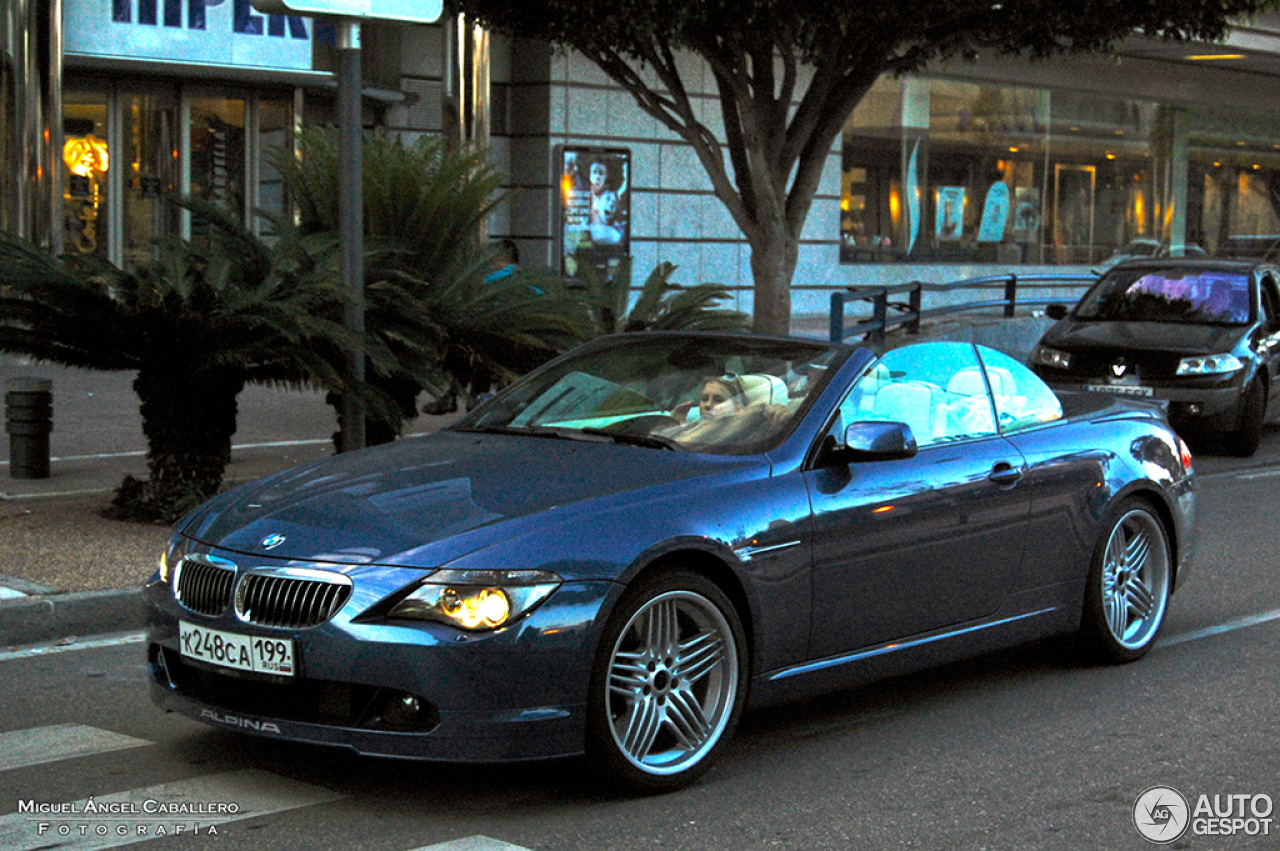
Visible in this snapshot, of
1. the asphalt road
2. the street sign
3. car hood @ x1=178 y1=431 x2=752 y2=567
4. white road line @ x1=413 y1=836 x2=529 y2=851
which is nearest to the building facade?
the street sign

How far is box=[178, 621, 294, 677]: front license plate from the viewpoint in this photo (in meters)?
4.66

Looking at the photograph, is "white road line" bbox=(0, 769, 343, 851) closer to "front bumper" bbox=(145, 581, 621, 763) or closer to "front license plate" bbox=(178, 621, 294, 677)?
"front bumper" bbox=(145, 581, 621, 763)

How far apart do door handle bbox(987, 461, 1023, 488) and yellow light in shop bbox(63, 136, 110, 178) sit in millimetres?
15270

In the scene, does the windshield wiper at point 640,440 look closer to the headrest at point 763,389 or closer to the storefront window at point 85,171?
the headrest at point 763,389

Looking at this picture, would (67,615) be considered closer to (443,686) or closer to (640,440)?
(640,440)

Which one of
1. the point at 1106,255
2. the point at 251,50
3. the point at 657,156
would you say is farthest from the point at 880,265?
the point at 251,50

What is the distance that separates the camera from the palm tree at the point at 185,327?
29.2 feet

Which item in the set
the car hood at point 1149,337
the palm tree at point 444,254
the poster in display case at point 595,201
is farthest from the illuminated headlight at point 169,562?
the poster in display case at point 595,201

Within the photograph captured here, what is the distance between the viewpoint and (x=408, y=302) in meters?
9.64

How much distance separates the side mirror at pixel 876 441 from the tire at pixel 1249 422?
383 inches

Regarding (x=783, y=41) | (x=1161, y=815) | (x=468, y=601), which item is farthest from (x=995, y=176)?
(x=468, y=601)

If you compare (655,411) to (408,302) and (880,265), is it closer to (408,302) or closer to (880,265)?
(408,302)

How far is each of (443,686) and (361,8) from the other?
5.28 meters

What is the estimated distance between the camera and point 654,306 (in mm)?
11680
